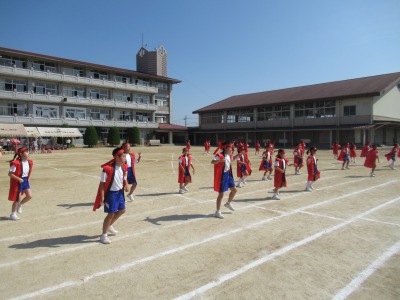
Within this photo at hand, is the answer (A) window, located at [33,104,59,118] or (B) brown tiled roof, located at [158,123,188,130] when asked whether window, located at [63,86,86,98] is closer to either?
(A) window, located at [33,104,59,118]

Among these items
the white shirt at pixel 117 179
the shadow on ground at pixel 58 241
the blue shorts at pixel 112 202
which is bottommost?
the shadow on ground at pixel 58 241

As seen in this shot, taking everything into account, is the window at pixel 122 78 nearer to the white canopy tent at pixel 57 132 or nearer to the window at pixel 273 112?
the white canopy tent at pixel 57 132

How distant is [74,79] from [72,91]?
2004 millimetres

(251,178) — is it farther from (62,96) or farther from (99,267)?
(62,96)

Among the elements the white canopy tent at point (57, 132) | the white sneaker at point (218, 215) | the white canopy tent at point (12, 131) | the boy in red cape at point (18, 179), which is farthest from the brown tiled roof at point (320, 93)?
the boy in red cape at point (18, 179)

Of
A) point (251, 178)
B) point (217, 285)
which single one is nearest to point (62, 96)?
point (251, 178)

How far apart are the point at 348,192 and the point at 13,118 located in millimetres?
43858

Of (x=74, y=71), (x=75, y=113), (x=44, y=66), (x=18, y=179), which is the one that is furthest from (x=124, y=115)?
(x=18, y=179)

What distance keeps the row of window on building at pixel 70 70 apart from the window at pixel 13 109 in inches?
212

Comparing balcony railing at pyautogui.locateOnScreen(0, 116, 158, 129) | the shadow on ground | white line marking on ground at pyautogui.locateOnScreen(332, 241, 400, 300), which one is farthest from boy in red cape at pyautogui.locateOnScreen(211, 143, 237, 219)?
balcony railing at pyautogui.locateOnScreen(0, 116, 158, 129)

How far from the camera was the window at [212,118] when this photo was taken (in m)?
57.4

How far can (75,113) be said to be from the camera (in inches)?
1887

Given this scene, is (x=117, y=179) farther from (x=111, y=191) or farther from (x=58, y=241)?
(x=58, y=241)

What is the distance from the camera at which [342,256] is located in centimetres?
481
